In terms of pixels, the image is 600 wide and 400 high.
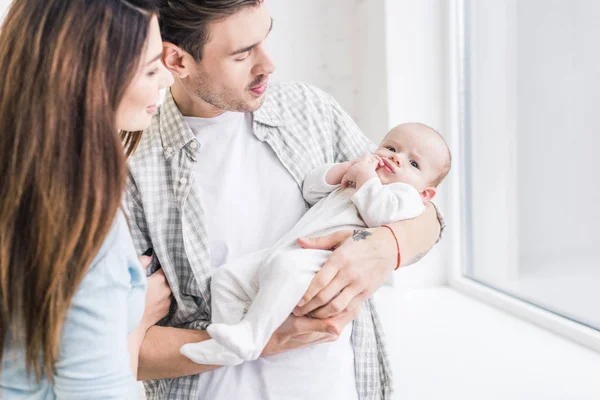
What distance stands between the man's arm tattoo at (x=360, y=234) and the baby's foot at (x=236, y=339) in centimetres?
30

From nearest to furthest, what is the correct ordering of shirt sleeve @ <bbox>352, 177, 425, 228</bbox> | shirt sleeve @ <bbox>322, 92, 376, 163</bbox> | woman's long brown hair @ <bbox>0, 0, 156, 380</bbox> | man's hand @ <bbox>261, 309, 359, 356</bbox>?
woman's long brown hair @ <bbox>0, 0, 156, 380</bbox>, man's hand @ <bbox>261, 309, 359, 356</bbox>, shirt sleeve @ <bbox>352, 177, 425, 228</bbox>, shirt sleeve @ <bbox>322, 92, 376, 163</bbox>

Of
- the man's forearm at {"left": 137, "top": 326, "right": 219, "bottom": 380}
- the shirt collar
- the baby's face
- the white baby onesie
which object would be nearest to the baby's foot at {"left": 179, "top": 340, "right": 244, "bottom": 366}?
the white baby onesie

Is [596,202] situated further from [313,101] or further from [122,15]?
[122,15]

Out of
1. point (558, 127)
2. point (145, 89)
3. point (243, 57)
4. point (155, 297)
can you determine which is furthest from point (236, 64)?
point (558, 127)

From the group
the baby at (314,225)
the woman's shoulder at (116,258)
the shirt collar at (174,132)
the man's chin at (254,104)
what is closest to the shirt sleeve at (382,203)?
the baby at (314,225)

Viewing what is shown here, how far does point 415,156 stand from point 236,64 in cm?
49

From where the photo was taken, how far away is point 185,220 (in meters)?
1.35

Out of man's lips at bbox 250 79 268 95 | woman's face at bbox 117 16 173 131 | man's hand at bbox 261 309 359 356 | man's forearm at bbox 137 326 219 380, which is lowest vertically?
man's forearm at bbox 137 326 219 380

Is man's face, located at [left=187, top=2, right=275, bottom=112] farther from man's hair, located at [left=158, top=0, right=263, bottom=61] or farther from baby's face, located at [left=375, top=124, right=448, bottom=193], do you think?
baby's face, located at [left=375, top=124, right=448, bottom=193]

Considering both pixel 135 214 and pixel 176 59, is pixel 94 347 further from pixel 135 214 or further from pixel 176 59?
pixel 176 59

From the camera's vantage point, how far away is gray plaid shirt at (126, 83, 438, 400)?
1.35 meters

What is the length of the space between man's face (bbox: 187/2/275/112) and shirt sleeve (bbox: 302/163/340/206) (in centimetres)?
21

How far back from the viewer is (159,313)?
136 centimetres

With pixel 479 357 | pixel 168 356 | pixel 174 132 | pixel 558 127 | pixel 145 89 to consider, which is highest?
Answer: pixel 145 89
